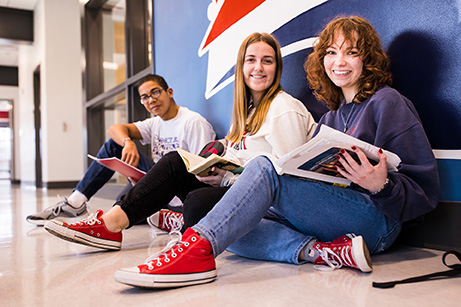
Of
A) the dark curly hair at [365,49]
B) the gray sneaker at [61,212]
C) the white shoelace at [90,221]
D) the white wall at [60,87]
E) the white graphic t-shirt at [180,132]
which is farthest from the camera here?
the white wall at [60,87]

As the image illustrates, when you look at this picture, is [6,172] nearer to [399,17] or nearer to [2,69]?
[2,69]

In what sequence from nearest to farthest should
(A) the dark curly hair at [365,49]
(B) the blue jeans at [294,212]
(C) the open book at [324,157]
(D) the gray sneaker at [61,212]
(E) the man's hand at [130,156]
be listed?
(C) the open book at [324,157], (B) the blue jeans at [294,212], (A) the dark curly hair at [365,49], (E) the man's hand at [130,156], (D) the gray sneaker at [61,212]

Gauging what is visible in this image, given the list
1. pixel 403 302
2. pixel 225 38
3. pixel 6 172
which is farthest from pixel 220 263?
pixel 6 172

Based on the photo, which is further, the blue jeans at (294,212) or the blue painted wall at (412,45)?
the blue painted wall at (412,45)

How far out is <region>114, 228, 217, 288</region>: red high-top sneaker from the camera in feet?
3.25

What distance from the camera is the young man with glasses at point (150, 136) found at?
229 cm

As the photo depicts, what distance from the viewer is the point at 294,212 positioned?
116 cm

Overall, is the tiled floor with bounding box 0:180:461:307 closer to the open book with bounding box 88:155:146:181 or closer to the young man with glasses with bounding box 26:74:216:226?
the open book with bounding box 88:155:146:181

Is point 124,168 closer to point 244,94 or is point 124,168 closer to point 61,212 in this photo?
point 244,94

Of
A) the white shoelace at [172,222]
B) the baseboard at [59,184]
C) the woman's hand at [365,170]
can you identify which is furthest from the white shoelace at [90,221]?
the baseboard at [59,184]

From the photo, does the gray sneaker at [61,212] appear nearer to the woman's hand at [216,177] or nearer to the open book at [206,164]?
the woman's hand at [216,177]

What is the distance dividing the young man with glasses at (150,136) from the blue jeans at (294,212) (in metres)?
1.17

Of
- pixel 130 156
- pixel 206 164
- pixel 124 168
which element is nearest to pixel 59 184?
pixel 130 156

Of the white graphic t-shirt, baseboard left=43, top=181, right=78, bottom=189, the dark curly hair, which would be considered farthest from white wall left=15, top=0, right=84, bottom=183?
the dark curly hair
